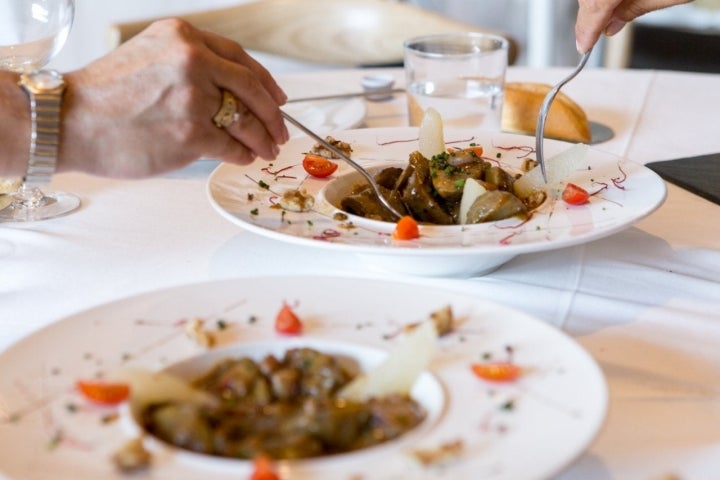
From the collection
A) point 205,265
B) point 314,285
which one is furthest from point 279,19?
point 314,285

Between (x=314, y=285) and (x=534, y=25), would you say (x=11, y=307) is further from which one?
(x=534, y=25)

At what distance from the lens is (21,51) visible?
135cm

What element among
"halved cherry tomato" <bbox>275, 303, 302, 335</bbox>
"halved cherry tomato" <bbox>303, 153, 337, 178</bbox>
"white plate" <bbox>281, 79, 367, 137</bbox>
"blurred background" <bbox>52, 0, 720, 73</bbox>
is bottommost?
"blurred background" <bbox>52, 0, 720, 73</bbox>

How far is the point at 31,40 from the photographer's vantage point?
1.35 m

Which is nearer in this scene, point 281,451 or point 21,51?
point 281,451

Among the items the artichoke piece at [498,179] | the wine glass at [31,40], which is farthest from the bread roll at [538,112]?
the wine glass at [31,40]

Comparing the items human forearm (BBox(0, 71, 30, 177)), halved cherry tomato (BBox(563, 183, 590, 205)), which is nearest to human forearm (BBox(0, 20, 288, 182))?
human forearm (BBox(0, 71, 30, 177))

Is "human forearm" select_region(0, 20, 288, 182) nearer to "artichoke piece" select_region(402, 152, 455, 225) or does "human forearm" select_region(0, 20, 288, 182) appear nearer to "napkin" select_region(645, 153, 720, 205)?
"artichoke piece" select_region(402, 152, 455, 225)

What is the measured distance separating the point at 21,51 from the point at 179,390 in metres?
0.83

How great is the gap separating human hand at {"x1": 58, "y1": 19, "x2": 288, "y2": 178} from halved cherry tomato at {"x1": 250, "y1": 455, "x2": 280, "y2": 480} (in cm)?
48

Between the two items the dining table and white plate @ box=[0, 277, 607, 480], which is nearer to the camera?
white plate @ box=[0, 277, 607, 480]

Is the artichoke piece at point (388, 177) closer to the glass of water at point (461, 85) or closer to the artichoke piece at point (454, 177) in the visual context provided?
the artichoke piece at point (454, 177)

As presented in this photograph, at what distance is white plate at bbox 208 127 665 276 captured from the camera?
995 millimetres

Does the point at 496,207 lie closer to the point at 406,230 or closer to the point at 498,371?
the point at 406,230
